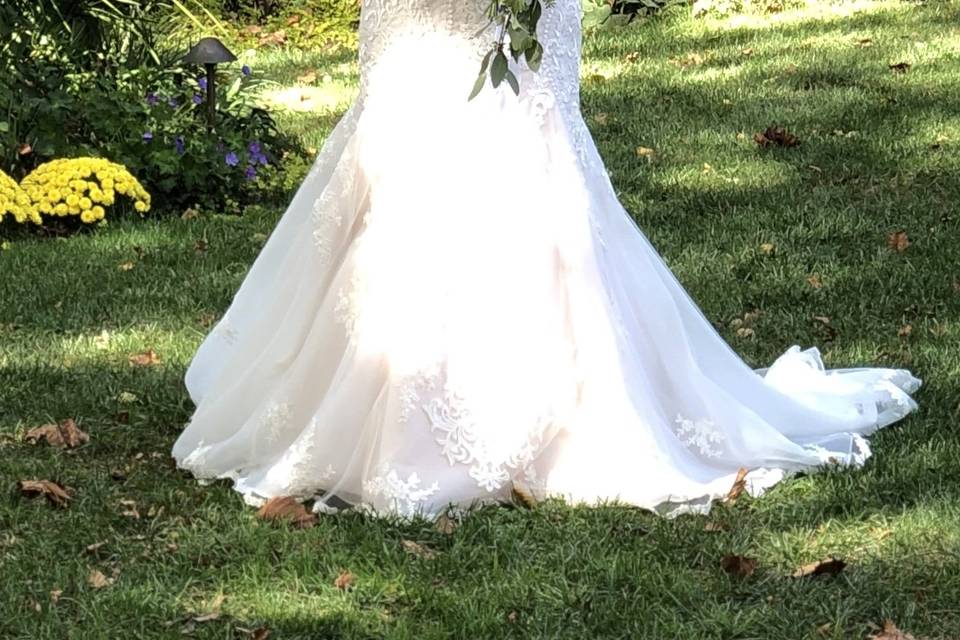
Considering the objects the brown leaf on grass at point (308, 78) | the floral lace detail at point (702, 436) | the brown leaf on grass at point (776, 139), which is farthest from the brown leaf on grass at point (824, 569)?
the brown leaf on grass at point (308, 78)

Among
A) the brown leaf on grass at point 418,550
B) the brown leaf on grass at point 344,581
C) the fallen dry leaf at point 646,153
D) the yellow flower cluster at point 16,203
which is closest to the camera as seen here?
the brown leaf on grass at point 344,581

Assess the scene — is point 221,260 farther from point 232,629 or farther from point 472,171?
point 232,629

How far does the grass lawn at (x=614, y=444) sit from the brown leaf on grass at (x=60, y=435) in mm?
53

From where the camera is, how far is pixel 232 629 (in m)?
3.57

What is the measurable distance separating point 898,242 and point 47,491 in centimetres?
393

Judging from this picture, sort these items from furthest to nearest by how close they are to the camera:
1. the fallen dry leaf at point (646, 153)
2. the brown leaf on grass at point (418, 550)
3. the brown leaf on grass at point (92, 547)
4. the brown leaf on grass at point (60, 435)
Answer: the fallen dry leaf at point (646, 153), the brown leaf on grass at point (60, 435), the brown leaf on grass at point (92, 547), the brown leaf on grass at point (418, 550)

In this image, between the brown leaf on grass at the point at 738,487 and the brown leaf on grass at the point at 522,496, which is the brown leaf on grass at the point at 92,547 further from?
the brown leaf on grass at the point at 738,487

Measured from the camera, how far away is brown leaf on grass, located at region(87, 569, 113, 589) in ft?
12.5

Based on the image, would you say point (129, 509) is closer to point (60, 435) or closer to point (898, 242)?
point (60, 435)

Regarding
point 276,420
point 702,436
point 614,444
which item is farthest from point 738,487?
point 276,420

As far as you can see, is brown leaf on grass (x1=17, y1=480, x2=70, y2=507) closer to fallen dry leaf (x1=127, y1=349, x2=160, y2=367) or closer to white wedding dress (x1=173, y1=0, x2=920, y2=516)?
white wedding dress (x1=173, y1=0, x2=920, y2=516)

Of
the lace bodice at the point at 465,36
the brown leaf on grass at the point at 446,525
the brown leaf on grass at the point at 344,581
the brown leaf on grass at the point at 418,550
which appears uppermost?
→ the lace bodice at the point at 465,36

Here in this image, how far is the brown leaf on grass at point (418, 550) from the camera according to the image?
153 inches

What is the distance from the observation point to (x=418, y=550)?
3922 millimetres
